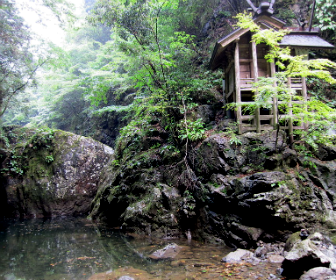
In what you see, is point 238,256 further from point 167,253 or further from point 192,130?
point 192,130

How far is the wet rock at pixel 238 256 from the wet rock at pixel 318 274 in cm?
146

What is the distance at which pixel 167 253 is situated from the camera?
18.7 ft

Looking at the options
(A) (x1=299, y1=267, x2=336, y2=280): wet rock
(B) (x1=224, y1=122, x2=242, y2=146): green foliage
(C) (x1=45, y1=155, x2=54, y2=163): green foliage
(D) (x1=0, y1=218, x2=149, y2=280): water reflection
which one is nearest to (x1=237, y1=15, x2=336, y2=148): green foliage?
(B) (x1=224, y1=122, x2=242, y2=146): green foliage

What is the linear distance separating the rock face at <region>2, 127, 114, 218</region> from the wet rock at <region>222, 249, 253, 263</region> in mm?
9458

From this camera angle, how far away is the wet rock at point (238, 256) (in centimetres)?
504

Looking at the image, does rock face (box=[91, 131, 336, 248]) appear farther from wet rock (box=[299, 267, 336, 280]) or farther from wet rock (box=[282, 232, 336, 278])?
wet rock (box=[299, 267, 336, 280])

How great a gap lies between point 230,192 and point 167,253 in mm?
2527

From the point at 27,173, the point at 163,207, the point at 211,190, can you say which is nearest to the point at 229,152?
the point at 211,190

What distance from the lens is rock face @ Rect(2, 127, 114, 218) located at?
12008 mm

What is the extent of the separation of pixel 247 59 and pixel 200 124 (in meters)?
3.12

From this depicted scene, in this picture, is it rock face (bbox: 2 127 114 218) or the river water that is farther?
rock face (bbox: 2 127 114 218)

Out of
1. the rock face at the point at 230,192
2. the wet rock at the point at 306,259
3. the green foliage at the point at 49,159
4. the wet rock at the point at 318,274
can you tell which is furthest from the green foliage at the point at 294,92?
the green foliage at the point at 49,159

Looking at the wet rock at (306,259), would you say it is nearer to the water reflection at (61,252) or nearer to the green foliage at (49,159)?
the water reflection at (61,252)

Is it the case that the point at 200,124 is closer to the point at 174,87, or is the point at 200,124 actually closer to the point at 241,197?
the point at 174,87
